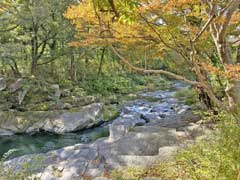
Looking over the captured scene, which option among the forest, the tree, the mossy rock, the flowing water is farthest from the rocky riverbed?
the mossy rock

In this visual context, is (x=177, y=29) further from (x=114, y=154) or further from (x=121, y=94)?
(x=121, y=94)

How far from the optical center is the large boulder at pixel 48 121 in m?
11.6

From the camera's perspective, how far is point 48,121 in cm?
1191

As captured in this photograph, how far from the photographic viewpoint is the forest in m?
3.91

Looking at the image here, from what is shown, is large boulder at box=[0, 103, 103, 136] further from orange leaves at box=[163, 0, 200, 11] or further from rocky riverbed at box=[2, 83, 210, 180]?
orange leaves at box=[163, 0, 200, 11]

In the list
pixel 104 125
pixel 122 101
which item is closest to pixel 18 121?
pixel 104 125

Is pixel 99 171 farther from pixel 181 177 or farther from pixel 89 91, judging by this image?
pixel 89 91

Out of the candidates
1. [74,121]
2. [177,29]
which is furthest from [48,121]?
[177,29]

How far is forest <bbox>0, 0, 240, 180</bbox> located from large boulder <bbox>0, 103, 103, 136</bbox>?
0.13 feet

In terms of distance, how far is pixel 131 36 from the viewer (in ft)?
23.5

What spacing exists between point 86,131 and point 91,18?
20.0ft

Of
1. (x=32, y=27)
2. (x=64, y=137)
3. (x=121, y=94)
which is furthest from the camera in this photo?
(x=121, y=94)

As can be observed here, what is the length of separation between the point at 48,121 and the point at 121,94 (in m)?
7.71

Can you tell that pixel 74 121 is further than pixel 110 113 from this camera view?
No
